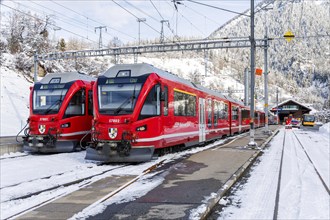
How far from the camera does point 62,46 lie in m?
62.4

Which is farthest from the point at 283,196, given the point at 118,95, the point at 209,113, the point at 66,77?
the point at 209,113

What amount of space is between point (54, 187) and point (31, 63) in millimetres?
44863

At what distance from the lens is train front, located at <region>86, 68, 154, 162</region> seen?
12586 mm

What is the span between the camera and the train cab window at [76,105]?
16.4 m

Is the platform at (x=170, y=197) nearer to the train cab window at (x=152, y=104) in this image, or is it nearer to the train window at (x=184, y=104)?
the train cab window at (x=152, y=104)

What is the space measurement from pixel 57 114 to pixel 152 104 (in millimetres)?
4996

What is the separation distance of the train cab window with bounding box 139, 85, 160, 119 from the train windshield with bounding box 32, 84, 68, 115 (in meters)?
4.94

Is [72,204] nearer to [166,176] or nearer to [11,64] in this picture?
[166,176]

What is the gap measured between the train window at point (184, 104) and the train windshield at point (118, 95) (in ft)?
8.97

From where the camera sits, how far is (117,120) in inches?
503

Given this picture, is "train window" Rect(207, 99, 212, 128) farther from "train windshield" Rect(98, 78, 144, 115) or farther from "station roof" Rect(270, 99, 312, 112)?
"station roof" Rect(270, 99, 312, 112)

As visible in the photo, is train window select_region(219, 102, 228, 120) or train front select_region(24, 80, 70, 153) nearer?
train front select_region(24, 80, 70, 153)

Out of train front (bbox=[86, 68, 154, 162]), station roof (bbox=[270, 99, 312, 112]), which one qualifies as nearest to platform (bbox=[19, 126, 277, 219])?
train front (bbox=[86, 68, 154, 162])

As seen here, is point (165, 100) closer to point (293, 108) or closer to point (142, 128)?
point (142, 128)
